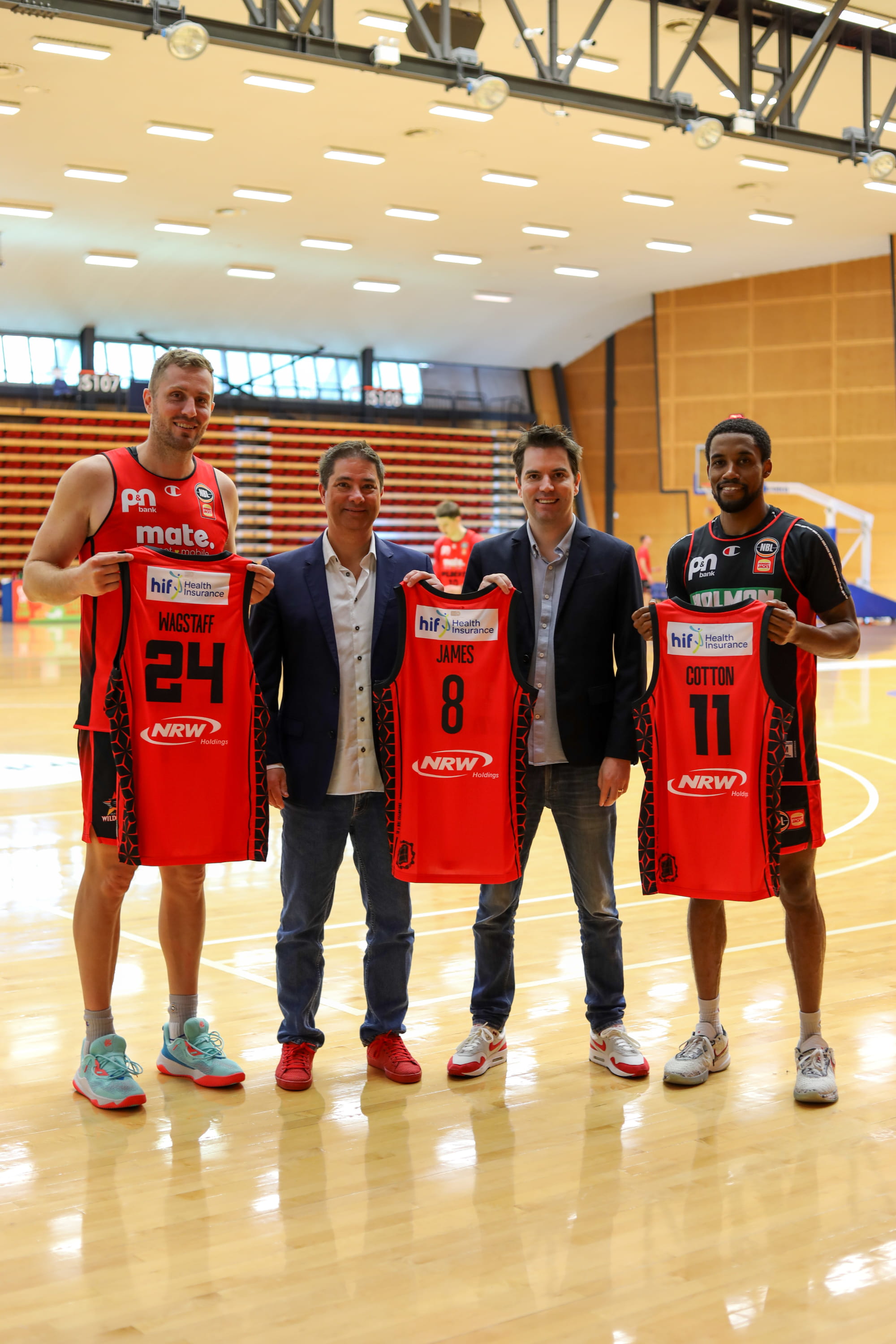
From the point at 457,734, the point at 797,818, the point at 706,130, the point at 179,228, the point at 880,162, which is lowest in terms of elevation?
the point at 797,818

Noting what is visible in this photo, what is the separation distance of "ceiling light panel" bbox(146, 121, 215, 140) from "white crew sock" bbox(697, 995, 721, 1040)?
15.5m

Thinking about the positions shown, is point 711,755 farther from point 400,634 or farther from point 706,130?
point 706,130

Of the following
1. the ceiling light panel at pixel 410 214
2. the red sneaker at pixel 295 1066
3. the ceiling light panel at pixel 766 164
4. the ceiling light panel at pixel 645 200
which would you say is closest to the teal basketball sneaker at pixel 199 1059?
the red sneaker at pixel 295 1066

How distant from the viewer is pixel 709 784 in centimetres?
367

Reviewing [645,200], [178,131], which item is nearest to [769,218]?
[645,200]

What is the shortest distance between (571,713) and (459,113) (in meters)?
14.0

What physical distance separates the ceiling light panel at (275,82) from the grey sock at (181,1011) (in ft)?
43.6

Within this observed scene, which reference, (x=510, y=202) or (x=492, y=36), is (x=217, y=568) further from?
(x=510, y=202)

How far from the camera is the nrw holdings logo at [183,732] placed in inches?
141

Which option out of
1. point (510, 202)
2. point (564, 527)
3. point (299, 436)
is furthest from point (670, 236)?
point (564, 527)

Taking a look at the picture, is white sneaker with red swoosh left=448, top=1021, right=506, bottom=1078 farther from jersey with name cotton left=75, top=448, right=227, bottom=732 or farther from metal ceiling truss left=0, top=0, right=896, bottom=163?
metal ceiling truss left=0, top=0, right=896, bottom=163

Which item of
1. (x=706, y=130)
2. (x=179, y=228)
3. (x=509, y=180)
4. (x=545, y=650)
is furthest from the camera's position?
(x=179, y=228)

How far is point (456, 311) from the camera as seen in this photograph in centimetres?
2859

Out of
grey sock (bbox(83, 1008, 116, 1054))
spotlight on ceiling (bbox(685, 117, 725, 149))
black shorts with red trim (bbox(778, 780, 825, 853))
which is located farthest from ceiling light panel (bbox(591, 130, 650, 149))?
grey sock (bbox(83, 1008, 116, 1054))
